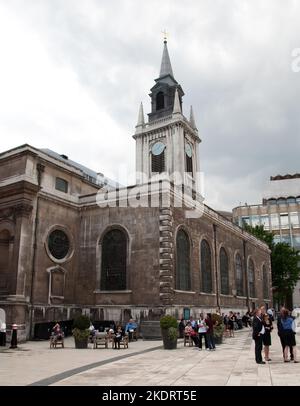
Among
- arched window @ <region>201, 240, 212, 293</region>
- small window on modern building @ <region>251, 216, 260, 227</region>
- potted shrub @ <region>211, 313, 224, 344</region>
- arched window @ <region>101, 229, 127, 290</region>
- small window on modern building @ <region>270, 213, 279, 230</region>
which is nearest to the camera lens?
potted shrub @ <region>211, 313, 224, 344</region>

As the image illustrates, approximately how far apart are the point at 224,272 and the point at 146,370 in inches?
923

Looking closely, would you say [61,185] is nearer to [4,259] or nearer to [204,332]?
[4,259]

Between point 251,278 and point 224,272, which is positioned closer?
point 224,272

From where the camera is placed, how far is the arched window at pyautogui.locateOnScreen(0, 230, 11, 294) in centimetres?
2323

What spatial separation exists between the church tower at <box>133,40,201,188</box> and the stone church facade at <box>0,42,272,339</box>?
28859mm

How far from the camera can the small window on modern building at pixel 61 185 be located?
2680cm

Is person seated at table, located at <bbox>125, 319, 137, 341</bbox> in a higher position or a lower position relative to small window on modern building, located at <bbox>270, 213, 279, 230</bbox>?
lower

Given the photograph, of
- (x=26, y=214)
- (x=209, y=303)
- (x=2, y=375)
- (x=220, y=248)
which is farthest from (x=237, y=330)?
(x=2, y=375)

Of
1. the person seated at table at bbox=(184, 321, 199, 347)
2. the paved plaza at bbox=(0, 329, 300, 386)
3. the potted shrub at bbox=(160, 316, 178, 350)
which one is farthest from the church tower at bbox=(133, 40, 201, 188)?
the paved plaza at bbox=(0, 329, 300, 386)

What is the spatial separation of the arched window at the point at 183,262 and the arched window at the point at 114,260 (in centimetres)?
341

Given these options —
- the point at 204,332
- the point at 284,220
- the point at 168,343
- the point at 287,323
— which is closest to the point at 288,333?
the point at 287,323

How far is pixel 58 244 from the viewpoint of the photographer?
1023 inches

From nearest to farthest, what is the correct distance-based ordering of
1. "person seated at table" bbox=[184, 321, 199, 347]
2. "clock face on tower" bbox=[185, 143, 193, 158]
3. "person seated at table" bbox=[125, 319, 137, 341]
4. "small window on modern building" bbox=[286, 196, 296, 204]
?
1. "person seated at table" bbox=[184, 321, 199, 347]
2. "person seated at table" bbox=[125, 319, 137, 341]
3. "clock face on tower" bbox=[185, 143, 193, 158]
4. "small window on modern building" bbox=[286, 196, 296, 204]

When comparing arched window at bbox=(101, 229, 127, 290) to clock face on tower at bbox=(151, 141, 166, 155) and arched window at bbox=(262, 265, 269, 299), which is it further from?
clock face on tower at bbox=(151, 141, 166, 155)
